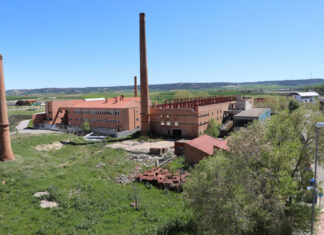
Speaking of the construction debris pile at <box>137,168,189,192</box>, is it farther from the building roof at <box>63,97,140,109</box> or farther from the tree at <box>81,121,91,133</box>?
the tree at <box>81,121,91,133</box>

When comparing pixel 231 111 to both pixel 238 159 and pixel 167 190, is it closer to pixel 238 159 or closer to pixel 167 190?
pixel 167 190

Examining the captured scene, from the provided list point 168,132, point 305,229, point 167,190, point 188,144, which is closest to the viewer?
point 305,229

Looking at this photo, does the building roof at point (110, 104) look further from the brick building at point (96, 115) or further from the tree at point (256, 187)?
the tree at point (256, 187)

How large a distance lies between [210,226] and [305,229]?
6.43 metres

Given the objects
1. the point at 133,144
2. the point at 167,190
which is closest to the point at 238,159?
the point at 167,190

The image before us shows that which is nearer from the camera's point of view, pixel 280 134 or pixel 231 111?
pixel 280 134

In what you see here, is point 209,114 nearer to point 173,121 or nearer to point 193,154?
point 173,121

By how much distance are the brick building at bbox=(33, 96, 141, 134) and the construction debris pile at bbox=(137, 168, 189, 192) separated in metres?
25.9

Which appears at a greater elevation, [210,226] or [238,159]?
[238,159]

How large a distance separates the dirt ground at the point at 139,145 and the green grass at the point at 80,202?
27.8 feet

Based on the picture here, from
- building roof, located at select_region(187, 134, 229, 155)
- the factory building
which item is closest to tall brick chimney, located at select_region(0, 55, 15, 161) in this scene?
building roof, located at select_region(187, 134, 229, 155)

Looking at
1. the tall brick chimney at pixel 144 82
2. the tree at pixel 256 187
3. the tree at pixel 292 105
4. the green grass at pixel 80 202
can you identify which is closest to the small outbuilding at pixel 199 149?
the green grass at pixel 80 202

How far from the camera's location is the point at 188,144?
3075 centimetres

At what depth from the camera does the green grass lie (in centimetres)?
1672
